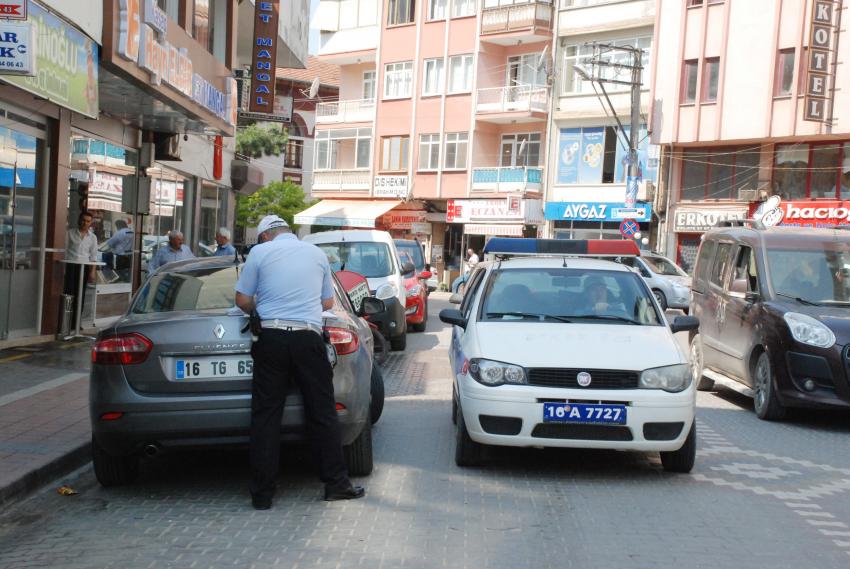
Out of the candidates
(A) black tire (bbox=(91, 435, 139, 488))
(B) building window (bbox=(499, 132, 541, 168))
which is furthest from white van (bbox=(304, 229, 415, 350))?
(B) building window (bbox=(499, 132, 541, 168))

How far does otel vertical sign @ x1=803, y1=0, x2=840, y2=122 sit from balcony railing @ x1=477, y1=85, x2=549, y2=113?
13020 mm

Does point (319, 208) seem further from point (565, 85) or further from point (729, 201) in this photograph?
point (729, 201)

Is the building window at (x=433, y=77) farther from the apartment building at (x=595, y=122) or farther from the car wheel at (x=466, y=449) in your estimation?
the car wheel at (x=466, y=449)

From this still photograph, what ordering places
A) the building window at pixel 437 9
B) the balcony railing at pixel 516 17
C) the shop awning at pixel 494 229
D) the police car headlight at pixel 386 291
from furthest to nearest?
the building window at pixel 437 9 < the shop awning at pixel 494 229 < the balcony railing at pixel 516 17 < the police car headlight at pixel 386 291

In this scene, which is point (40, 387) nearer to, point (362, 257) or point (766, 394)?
point (362, 257)

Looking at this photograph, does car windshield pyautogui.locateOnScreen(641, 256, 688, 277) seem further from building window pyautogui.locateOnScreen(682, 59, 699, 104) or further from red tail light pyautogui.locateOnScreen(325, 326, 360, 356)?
red tail light pyautogui.locateOnScreen(325, 326, 360, 356)

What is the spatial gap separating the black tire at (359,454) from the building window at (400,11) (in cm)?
4423

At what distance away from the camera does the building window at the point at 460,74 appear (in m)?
46.5

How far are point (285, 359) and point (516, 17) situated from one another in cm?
4012

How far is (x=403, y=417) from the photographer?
9.72 meters

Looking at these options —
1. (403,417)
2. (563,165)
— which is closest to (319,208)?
(563,165)

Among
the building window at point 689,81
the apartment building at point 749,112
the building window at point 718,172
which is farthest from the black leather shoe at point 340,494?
the building window at point 689,81

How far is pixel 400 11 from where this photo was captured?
163 ft

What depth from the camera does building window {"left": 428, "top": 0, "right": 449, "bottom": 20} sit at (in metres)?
47.7
